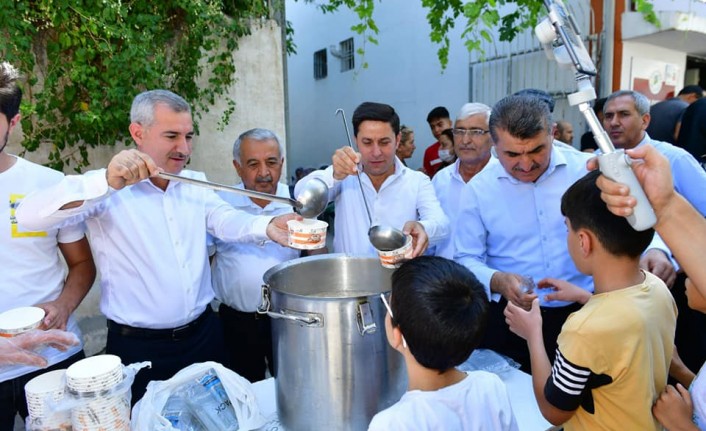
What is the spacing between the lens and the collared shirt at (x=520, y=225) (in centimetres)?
214

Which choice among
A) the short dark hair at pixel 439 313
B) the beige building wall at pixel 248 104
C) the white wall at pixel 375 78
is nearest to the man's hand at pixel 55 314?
the short dark hair at pixel 439 313

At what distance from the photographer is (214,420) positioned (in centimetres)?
142

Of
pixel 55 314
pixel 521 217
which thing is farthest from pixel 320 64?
pixel 55 314

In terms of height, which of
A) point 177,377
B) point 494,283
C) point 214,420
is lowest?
point 214,420

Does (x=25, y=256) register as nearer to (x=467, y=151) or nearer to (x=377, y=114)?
(x=377, y=114)

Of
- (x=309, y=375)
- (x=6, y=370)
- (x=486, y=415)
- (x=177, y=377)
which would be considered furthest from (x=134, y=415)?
(x=486, y=415)

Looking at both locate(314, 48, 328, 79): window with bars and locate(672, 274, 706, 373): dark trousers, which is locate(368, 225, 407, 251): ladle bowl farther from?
locate(314, 48, 328, 79): window with bars

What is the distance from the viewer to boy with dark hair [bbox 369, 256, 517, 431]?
1.13m

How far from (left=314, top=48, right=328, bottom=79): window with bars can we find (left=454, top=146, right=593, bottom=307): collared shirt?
967 cm

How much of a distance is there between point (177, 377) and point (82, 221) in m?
0.83

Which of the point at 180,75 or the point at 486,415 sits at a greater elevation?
the point at 180,75

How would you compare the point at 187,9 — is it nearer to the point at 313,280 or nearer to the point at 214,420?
the point at 313,280

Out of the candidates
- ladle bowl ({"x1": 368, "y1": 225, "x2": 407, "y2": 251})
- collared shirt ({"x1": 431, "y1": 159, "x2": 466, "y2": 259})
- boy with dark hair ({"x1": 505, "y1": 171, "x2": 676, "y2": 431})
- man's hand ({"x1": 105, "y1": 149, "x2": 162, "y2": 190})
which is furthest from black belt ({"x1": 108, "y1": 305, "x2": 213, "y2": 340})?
collared shirt ({"x1": 431, "y1": 159, "x2": 466, "y2": 259})

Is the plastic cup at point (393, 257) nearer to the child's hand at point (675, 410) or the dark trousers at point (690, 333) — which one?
the child's hand at point (675, 410)
